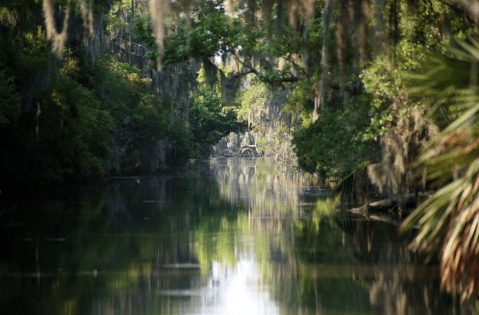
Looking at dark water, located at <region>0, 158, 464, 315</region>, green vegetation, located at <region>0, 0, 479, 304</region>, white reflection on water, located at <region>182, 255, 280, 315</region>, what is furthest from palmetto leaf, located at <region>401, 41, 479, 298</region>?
white reflection on water, located at <region>182, 255, 280, 315</region>

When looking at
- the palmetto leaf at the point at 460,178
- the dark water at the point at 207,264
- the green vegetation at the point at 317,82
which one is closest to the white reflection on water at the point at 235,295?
the dark water at the point at 207,264

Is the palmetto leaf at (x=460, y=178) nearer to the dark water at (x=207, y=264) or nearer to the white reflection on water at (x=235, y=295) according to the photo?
the dark water at (x=207, y=264)

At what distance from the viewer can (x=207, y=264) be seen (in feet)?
46.0

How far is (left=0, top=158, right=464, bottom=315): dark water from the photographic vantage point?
10.1m

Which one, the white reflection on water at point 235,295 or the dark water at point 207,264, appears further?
the dark water at point 207,264

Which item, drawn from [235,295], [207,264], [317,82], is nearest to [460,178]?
[235,295]

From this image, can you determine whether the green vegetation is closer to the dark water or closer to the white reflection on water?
the dark water

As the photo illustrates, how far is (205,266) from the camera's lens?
45.2 ft

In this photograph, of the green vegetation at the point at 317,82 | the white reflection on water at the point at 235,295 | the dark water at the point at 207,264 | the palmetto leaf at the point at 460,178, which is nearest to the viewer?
the palmetto leaf at the point at 460,178

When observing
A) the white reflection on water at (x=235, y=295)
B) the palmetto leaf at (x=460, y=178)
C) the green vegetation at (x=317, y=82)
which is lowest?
the white reflection on water at (x=235, y=295)

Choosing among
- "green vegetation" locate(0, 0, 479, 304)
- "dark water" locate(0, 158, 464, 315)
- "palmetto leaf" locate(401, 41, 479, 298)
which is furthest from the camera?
"dark water" locate(0, 158, 464, 315)

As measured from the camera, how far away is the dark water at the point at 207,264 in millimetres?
10094

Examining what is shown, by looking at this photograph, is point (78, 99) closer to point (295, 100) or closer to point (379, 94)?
point (295, 100)

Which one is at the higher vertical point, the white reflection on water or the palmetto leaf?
the palmetto leaf
